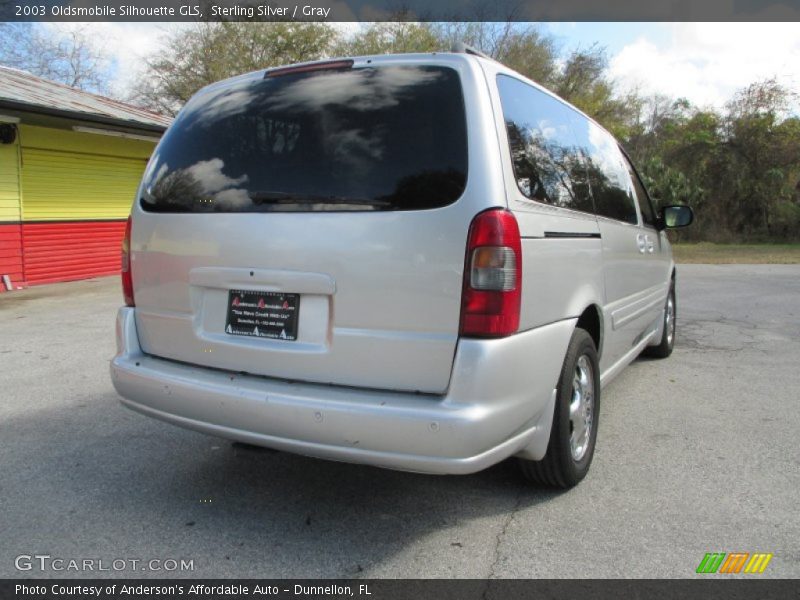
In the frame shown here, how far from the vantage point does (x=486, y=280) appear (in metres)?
2.36

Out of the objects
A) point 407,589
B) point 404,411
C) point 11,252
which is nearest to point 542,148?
point 404,411

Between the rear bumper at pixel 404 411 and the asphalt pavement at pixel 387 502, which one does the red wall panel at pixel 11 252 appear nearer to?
the asphalt pavement at pixel 387 502

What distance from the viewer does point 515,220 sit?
8.07 feet

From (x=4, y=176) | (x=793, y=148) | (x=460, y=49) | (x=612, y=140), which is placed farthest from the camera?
(x=793, y=148)

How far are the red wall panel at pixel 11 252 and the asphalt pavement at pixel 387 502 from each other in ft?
22.2

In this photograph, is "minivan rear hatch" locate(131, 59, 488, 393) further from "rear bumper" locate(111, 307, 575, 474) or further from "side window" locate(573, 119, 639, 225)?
"side window" locate(573, 119, 639, 225)

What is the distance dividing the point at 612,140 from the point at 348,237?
2.89 metres

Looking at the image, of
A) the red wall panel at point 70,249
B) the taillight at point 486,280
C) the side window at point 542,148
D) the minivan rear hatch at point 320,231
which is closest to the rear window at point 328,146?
the minivan rear hatch at point 320,231

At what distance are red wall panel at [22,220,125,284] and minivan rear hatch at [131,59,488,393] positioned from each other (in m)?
9.52

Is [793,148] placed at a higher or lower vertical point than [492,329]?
higher

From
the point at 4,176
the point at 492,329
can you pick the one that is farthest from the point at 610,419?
the point at 4,176

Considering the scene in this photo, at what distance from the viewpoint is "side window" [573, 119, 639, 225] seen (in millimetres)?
3721

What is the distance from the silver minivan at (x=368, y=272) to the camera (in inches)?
93.1

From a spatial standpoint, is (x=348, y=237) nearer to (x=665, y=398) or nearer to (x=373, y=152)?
(x=373, y=152)
